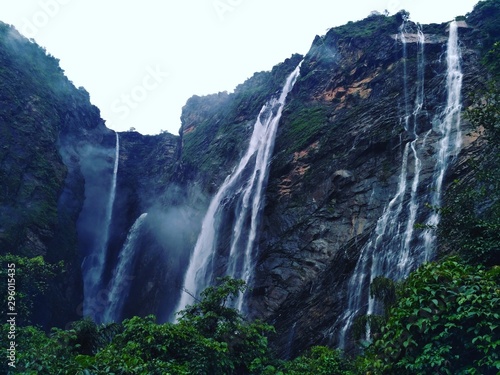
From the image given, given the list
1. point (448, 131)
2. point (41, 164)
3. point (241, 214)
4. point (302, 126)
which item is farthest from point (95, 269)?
point (448, 131)

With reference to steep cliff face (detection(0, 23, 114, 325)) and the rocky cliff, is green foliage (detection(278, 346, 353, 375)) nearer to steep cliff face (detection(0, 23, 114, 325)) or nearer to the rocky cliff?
the rocky cliff

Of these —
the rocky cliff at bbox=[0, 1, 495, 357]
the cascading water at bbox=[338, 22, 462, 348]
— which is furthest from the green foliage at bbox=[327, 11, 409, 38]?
the cascading water at bbox=[338, 22, 462, 348]

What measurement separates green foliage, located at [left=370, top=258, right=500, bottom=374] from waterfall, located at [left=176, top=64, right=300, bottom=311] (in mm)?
14909

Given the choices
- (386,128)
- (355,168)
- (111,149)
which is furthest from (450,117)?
(111,149)

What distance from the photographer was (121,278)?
3403 centimetres

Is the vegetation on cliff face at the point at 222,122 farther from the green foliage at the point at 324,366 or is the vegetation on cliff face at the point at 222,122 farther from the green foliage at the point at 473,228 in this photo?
the green foliage at the point at 473,228

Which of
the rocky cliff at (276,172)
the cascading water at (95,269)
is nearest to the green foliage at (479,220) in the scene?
the rocky cliff at (276,172)

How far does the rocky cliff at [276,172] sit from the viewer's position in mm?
20484

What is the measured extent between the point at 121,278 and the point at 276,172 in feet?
52.6

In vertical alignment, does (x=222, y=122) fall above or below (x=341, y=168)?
above

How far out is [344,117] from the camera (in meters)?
26.5

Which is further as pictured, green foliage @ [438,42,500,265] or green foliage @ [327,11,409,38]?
green foliage @ [327,11,409,38]

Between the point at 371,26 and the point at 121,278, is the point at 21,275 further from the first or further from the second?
the point at 371,26

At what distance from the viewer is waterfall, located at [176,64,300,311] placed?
2444 centimetres
